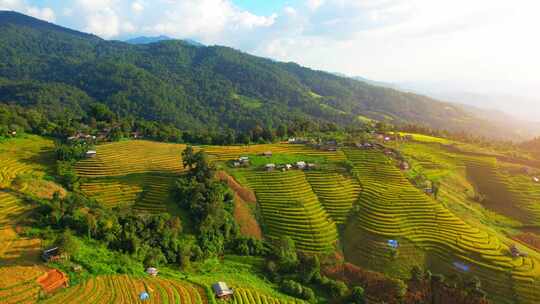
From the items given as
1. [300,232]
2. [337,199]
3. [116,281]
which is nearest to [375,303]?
[300,232]

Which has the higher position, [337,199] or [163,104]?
[163,104]

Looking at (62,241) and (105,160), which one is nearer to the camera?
(62,241)

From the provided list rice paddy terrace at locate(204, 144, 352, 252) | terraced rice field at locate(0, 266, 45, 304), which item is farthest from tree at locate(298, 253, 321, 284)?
terraced rice field at locate(0, 266, 45, 304)

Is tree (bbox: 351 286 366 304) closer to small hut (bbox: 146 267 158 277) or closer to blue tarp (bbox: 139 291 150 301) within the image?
blue tarp (bbox: 139 291 150 301)

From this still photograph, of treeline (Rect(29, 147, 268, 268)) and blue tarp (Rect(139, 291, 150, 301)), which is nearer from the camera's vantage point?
blue tarp (Rect(139, 291, 150, 301))

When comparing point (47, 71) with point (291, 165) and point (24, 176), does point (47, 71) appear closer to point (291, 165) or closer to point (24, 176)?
point (24, 176)

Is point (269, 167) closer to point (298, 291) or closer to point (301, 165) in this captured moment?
point (301, 165)
